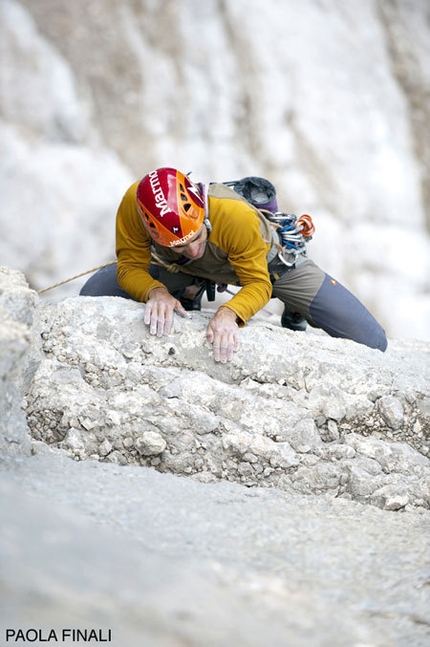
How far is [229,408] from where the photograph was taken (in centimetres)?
329

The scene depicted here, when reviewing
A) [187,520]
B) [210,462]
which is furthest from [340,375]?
[187,520]

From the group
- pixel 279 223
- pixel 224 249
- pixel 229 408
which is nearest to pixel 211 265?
pixel 224 249

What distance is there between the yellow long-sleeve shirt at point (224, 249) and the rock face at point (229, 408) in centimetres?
16

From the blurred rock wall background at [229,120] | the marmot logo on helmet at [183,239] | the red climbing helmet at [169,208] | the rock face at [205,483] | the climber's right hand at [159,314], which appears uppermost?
the blurred rock wall background at [229,120]

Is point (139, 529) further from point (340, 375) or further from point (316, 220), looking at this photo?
point (316, 220)

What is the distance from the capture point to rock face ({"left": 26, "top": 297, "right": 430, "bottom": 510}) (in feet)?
10.4

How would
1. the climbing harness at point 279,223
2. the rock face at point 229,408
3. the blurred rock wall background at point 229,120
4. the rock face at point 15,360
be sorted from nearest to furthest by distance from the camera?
the rock face at point 15,360, the rock face at point 229,408, the climbing harness at point 279,223, the blurred rock wall background at point 229,120

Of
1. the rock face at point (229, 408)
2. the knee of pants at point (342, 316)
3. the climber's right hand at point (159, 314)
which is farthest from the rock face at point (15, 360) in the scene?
the knee of pants at point (342, 316)

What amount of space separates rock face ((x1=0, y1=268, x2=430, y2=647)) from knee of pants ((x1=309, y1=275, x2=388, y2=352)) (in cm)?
19

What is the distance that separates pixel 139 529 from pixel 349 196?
10.4 m

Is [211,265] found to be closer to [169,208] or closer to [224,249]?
[224,249]

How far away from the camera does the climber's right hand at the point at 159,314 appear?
344 centimetres

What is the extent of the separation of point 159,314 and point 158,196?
568mm

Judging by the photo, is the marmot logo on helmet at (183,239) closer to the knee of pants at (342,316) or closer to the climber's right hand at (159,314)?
the climber's right hand at (159,314)
